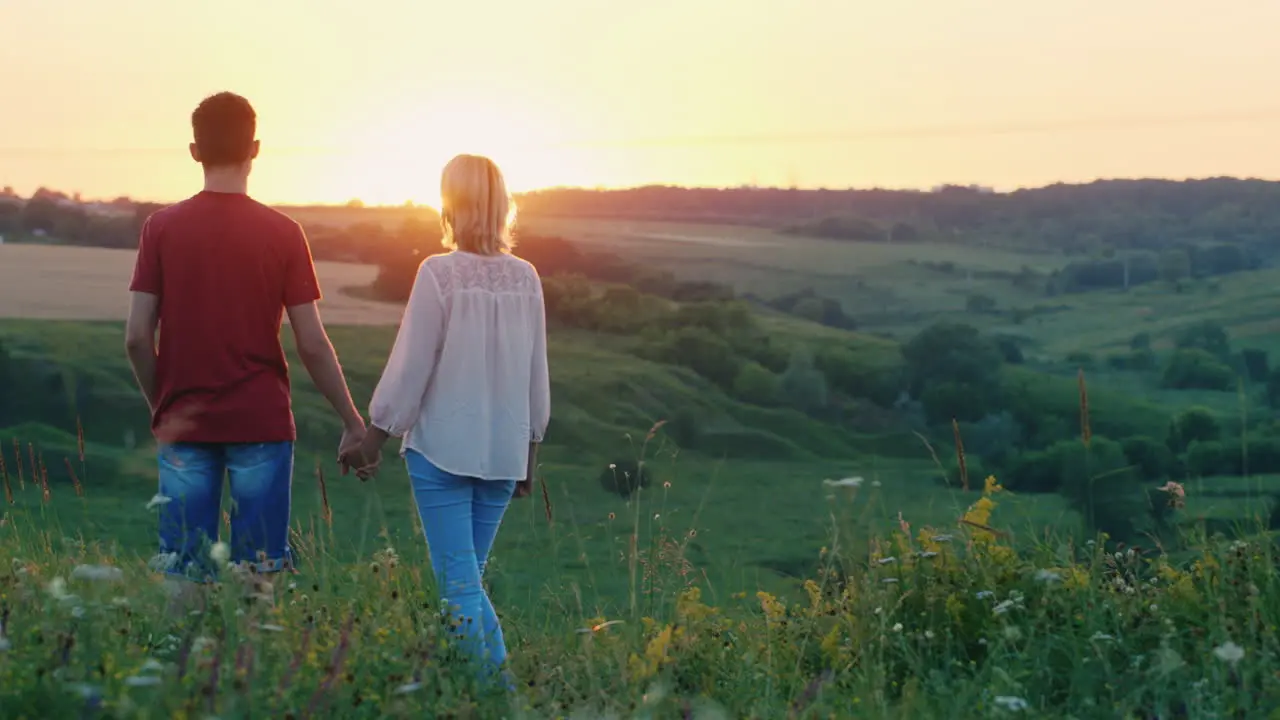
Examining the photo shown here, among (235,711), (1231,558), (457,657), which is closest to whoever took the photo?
(235,711)

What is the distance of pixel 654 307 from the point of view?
332ft

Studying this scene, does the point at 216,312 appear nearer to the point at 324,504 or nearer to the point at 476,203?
the point at 476,203

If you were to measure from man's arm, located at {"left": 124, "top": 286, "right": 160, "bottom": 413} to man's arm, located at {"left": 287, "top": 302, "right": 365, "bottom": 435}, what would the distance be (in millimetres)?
422

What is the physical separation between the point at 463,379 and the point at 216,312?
79 centimetres

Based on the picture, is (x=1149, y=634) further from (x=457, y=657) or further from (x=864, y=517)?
(x=457, y=657)

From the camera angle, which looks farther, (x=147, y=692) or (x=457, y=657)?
(x=457, y=657)

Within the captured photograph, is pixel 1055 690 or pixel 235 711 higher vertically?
pixel 235 711

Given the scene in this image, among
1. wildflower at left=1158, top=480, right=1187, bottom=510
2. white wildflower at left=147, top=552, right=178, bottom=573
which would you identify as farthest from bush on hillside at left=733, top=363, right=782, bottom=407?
white wildflower at left=147, top=552, right=178, bottom=573

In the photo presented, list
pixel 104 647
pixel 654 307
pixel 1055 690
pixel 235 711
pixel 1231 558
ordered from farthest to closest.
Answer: pixel 654 307
pixel 1231 558
pixel 1055 690
pixel 104 647
pixel 235 711

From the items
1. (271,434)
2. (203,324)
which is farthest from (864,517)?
(203,324)

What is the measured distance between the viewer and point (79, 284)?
65.8 metres

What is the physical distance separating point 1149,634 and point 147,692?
296 cm

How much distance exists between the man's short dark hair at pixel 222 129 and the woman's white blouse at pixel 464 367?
716 mm

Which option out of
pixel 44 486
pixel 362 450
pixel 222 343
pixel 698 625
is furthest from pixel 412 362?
pixel 44 486
